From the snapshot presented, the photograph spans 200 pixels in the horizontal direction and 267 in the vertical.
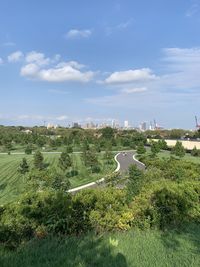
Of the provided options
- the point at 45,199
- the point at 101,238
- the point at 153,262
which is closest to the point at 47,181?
the point at 45,199

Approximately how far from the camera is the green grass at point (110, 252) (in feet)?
13.4

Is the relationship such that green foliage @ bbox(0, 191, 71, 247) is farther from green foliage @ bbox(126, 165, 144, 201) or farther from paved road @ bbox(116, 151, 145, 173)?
paved road @ bbox(116, 151, 145, 173)

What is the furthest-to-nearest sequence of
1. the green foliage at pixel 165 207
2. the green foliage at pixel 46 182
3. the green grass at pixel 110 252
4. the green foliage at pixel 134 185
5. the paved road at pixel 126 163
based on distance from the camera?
1. the paved road at pixel 126 163
2. the green foliage at pixel 46 182
3. the green foliage at pixel 134 185
4. the green foliage at pixel 165 207
5. the green grass at pixel 110 252

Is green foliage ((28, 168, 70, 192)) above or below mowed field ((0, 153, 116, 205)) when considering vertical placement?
above

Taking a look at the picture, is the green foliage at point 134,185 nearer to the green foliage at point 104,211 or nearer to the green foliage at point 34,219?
the green foliage at point 104,211

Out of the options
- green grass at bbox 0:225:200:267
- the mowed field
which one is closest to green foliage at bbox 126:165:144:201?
green grass at bbox 0:225:200:267

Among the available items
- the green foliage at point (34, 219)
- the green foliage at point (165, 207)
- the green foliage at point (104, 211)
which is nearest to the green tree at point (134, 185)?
the green foliage at point (165, 207)

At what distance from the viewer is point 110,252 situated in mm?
4488

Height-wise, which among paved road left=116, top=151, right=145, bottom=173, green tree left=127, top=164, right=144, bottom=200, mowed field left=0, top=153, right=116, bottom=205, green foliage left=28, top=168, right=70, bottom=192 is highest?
green tree left=127, top=164, right=144, bottom=200

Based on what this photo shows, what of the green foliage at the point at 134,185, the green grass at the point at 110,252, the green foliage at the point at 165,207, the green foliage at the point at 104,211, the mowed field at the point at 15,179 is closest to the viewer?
the green grass at the point at 110,252


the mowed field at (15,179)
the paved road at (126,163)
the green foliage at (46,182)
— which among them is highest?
the green foliage at (46,182)

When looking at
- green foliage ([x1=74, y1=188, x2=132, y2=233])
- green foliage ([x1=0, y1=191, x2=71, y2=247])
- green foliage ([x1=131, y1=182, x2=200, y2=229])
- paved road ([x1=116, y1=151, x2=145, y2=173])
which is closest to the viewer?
green foliage ([x1=0, y1=191, x2=71, y2=247])

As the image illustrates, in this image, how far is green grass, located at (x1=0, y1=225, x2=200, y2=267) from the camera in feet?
13.4

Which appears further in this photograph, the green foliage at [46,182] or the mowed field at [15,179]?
the mowed field at [15,179]
